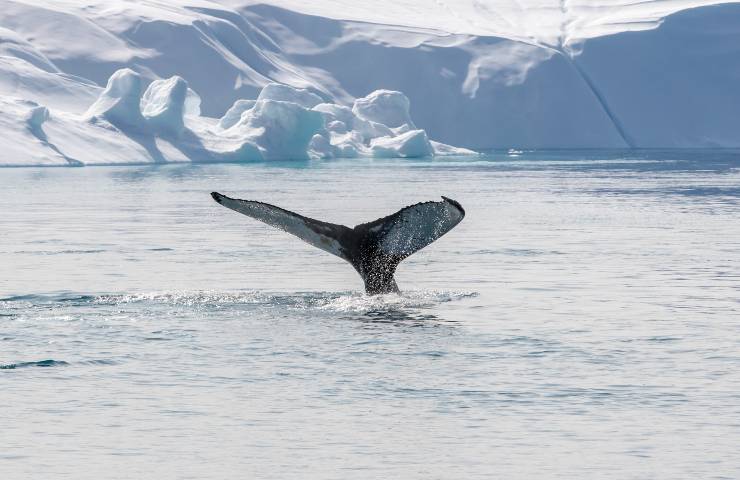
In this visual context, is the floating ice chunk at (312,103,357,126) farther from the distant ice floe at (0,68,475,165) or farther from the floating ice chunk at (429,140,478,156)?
the floating ice chunk at (429,140,478,156)

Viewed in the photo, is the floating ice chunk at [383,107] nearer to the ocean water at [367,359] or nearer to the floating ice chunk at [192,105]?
the floating ice chunk at [192,105]

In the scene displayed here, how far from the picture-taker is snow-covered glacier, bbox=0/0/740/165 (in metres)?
65.6

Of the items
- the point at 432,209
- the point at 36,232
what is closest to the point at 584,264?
the point at 432,209

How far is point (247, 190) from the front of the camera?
124 ft

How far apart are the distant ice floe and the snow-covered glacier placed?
137mm

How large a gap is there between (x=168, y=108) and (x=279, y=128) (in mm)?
6310

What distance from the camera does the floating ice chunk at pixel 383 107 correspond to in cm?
7275

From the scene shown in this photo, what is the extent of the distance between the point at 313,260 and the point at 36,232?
20.6 feet

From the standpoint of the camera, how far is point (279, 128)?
61.4 m

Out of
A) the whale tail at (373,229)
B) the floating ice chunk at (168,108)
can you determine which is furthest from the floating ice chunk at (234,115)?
the whale tail at (373,229)

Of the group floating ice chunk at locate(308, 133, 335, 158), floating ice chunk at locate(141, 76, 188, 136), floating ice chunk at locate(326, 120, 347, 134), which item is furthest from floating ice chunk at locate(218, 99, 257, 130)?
floating ice chunk at locate(141, 76, 188, 136)

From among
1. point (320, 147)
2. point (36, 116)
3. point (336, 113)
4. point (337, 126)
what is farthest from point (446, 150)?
point (36, 116)

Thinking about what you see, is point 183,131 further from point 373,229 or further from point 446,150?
point 373,229

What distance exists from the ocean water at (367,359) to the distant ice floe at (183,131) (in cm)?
3066
